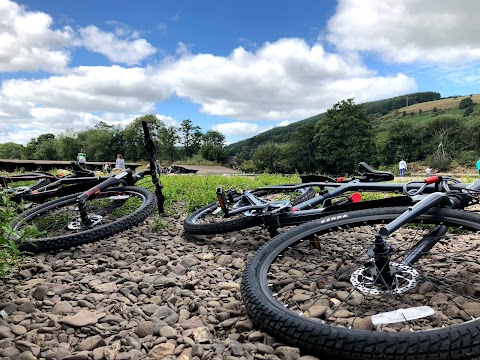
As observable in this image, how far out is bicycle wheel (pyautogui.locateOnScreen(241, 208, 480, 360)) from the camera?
167 centimetres

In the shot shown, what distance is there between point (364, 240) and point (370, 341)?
7.35 ft

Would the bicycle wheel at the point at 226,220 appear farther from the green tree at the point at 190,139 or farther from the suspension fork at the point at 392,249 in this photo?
the green tree at the point at 190,139

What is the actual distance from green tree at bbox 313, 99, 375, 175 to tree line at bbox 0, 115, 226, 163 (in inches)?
583

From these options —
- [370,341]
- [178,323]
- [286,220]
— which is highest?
[286,220]

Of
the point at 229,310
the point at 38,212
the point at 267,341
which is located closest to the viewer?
the point at 267,341

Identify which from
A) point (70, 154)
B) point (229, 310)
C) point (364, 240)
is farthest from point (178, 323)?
point (70, 154)

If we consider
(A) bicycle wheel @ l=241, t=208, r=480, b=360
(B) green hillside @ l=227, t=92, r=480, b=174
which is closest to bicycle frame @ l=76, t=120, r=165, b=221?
(A) bicycle wheel @ l=241, t=208, r=480, b=360

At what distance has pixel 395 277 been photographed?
225 cm

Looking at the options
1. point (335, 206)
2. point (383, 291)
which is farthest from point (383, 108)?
point (383, 291)

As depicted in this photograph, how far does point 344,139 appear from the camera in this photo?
174 ft

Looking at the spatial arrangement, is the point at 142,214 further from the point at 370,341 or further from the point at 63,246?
the point at 370,341

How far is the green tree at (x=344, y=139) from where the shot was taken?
51594mm

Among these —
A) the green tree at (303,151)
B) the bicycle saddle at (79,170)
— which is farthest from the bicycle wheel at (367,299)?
the green tree at (303,151)

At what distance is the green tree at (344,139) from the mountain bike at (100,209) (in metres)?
48.5
